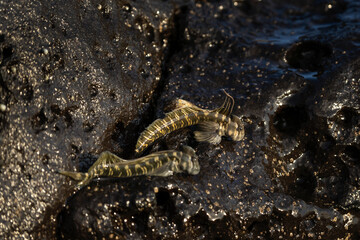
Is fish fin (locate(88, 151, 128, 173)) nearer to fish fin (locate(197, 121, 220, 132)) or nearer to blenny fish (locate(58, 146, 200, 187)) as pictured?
blenny fish (locate(58, 146, 200, 187))

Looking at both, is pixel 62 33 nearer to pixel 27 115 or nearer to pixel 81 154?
pixel 27 115

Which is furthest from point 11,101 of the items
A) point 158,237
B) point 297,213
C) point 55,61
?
point 297,213

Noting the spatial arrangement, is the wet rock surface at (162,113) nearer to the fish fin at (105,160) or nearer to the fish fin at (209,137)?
the fish fin at (209,137)

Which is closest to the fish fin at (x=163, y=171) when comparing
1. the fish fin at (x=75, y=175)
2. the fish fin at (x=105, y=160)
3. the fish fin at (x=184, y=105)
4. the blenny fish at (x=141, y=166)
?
the blenny fish at (x=141, y=166)

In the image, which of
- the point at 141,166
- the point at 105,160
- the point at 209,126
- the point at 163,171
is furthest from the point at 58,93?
the point at 209,126

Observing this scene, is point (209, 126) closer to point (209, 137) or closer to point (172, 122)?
point (209, 137)

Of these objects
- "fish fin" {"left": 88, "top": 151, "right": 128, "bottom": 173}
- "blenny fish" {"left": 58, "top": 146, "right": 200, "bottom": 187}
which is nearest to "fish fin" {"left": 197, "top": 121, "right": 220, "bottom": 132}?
"blenny fish" {"left": 58, "top": 146, "right": 200, "bottom": 187}
